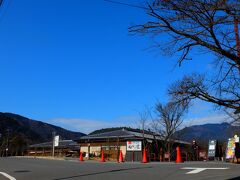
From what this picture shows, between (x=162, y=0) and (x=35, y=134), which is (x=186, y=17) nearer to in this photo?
(x=162, y=0)

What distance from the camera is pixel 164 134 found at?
2343 inches

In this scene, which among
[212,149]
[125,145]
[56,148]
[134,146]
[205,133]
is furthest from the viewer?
[205,133]

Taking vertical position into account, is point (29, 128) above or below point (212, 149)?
above

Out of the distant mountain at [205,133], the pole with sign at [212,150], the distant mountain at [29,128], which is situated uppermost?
the distant mountain at [29,128]

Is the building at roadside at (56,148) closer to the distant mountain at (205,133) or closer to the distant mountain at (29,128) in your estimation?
the distant mountain at (205,133)

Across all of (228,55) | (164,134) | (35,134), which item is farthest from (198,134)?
(228,55)

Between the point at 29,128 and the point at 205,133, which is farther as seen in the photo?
the point at 29,128

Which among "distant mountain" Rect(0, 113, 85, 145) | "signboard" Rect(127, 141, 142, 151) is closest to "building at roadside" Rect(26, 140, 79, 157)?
"signboard" Rect(127, 141, 142, 151)

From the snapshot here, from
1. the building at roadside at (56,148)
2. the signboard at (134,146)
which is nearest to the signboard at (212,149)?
the signboard at (134,146)

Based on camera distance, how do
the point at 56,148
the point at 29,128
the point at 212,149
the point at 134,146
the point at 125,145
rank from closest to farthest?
1. the point at 212,149
2. the point at 134,146
3. the point at 125,145
4. the point at 56,148
5. the point at 29,128

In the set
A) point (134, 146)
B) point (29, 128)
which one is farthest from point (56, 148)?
point (29, 128)

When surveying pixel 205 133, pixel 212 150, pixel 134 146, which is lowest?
pixel 212 150

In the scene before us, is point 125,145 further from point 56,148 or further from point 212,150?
point 56,148

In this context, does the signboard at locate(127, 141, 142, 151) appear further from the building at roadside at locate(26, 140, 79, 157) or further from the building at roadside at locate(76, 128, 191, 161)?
the building at roadside at locate(26, 140, 79, 157)
